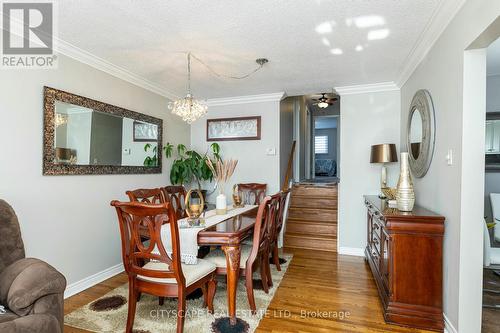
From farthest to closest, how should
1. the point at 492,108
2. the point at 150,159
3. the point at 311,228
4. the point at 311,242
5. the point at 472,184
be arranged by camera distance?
1. the point at 311,228
2. the point at 311,242
3. the point at 150,159
4. the point at 492,108
5. the point at 472,184

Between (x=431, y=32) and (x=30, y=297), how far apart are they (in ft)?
11.2

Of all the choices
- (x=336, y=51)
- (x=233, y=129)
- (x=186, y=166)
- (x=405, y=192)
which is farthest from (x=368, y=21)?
(x=186, y=166)

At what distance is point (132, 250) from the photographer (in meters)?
1.97

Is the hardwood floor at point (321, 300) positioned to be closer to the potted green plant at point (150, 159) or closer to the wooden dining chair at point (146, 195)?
the wooden dining chair at point (146, 195)

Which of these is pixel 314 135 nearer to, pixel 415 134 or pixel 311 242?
pixel 311 242

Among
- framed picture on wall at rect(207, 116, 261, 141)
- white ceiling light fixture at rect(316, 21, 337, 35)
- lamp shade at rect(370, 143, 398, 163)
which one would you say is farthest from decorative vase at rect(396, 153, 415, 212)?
framed picture on wall at rect(207, 116, 261, 141)

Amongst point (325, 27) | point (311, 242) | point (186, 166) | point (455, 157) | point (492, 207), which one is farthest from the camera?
point (311, 242)

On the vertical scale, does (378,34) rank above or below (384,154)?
above

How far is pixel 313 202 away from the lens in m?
4.95

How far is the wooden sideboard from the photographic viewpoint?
7.17ft

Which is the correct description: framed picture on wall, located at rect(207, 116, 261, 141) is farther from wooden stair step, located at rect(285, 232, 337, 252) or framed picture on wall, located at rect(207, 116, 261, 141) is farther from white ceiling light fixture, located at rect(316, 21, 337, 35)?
white ceiling light fixture, located at rect(316, 21, 337, 35)

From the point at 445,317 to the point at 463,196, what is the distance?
1009 millimetres

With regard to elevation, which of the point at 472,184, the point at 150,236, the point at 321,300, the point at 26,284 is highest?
the point at 472,184

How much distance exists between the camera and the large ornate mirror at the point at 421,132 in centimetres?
250
